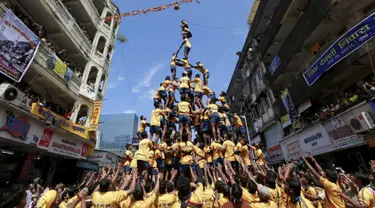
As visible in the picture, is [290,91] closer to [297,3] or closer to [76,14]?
[297,3]

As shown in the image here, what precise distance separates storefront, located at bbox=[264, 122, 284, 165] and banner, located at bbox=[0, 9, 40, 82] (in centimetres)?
2058

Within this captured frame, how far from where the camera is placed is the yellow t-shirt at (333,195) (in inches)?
144

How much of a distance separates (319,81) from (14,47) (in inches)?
719

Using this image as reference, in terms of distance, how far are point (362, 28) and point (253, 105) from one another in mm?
16520

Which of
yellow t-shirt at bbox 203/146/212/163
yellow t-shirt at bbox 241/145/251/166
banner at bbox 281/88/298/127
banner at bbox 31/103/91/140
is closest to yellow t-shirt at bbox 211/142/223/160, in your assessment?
yellow t-shirt at bbox 203/146/212/163

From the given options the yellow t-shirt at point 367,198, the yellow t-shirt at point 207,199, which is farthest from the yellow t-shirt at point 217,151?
the yellow t-shirt at point 367,198

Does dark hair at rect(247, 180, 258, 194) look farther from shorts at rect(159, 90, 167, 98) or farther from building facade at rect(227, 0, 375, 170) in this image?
building facade at rect(227, 0, 375, 170)

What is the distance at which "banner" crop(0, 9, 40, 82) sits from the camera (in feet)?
30.4

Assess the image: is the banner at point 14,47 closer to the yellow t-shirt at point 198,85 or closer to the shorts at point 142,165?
the shorts at point 142,165

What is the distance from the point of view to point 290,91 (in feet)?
49.6

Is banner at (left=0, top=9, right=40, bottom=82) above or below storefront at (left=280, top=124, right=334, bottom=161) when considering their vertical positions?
above

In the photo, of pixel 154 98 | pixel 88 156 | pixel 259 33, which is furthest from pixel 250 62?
pixel 88 156

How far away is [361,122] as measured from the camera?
917 centimetres

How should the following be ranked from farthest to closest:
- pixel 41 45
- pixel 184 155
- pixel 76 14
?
1. pixel 76 14
2. pixel 41 45
3. pixel 184 155
